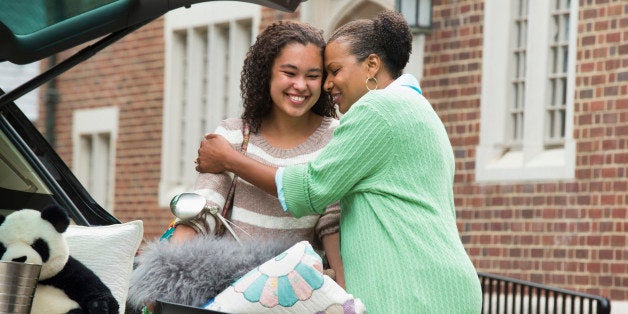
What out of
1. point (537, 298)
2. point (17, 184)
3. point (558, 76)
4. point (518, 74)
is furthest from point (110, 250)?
point (518, 74)

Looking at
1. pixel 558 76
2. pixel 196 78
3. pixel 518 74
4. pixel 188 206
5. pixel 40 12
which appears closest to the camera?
pixel 40 12

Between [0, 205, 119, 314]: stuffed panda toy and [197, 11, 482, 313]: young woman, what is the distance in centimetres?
55

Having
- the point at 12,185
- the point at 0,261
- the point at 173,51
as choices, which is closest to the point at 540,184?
the point at 173,51

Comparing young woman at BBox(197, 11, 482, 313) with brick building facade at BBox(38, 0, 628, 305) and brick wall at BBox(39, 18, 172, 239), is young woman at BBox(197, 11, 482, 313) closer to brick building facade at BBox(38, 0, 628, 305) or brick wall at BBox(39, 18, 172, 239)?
brick building facade at BBox(38, 0, 628, 305)

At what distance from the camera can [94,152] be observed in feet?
62.7

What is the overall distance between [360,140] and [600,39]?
8648mm

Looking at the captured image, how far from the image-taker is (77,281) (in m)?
3.79

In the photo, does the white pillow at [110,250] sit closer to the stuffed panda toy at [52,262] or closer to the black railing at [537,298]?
the stuffed panda toy at [52,262]

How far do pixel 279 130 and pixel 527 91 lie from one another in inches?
343

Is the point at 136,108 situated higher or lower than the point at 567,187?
higher

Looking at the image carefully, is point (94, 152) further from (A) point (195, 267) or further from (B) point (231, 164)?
(A) point (195, 267)

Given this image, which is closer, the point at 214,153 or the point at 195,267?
the point at 195,267

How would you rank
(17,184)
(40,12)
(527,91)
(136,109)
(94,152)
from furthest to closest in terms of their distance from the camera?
(94,152), (136,109), (527,91), (17,184), (40,12)

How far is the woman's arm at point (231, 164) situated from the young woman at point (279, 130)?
58 millimetres
